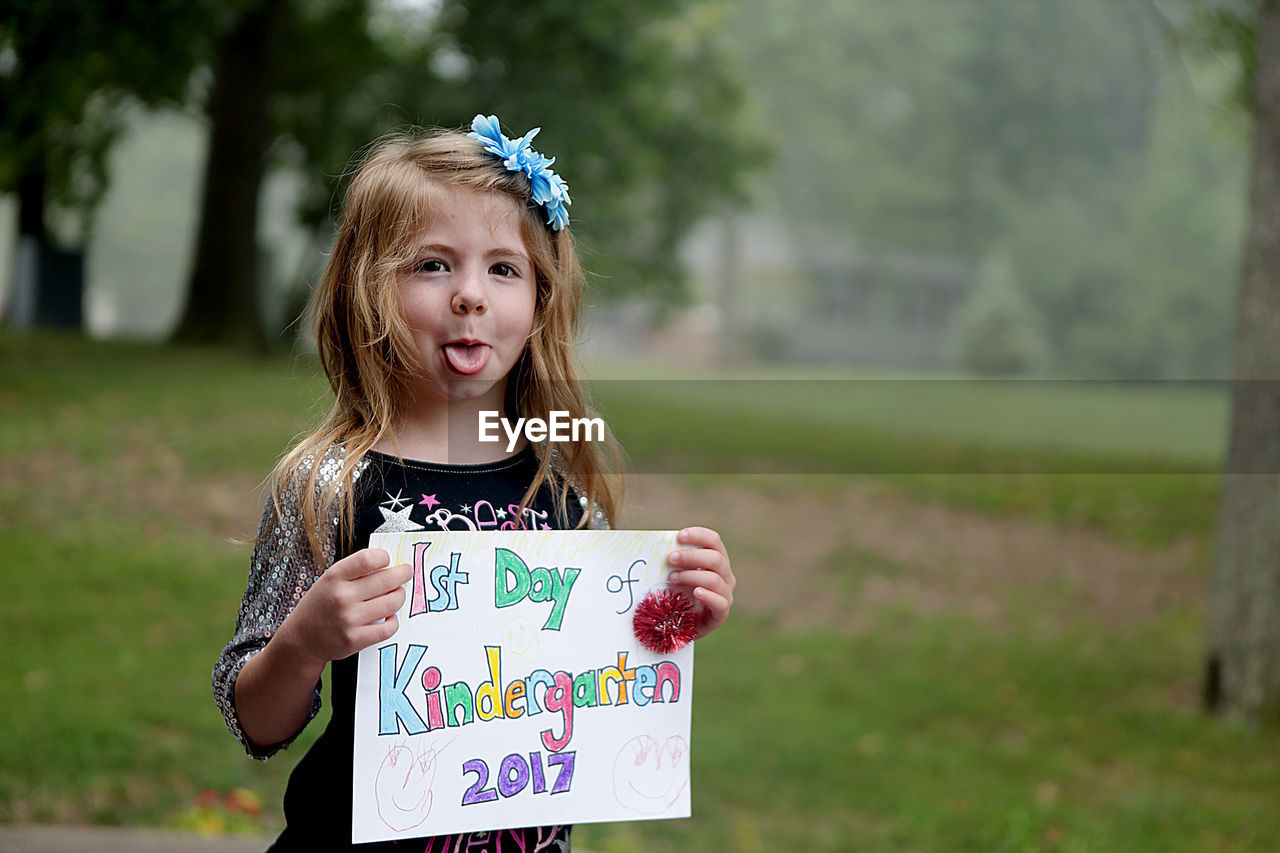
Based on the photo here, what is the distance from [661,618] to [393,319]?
0.53 meters

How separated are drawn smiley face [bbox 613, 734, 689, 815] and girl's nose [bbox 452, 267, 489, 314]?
62 centimetres

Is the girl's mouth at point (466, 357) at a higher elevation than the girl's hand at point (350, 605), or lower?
higher

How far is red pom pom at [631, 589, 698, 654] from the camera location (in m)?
1.64

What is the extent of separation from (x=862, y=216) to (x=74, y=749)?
104 ft

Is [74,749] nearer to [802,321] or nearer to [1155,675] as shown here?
[1155,675]

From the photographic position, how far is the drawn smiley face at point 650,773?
65.4 inches

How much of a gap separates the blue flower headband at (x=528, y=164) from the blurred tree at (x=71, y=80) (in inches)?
242

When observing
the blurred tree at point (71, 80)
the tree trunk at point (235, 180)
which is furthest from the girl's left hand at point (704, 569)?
the tree trunk at point (235, 180)

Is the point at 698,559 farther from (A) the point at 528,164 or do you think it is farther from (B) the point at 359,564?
(A) the point at 528,164

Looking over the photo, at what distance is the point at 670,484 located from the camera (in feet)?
27.6

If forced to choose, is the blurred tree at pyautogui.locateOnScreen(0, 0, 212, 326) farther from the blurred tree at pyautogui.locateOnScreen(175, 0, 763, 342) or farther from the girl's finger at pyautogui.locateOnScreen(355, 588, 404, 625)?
the girl's finger at pyautogui.locateOnScreen(355, 588, 404, 625)

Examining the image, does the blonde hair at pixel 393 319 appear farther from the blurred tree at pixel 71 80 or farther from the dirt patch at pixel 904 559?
the blurred tree at pixel 71 80

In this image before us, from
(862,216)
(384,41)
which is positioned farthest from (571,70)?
(862,216)

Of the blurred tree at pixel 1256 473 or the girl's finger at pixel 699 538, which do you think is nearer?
the girl's finger at pixel 699 538
